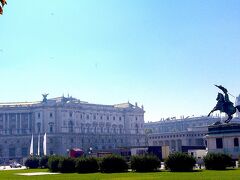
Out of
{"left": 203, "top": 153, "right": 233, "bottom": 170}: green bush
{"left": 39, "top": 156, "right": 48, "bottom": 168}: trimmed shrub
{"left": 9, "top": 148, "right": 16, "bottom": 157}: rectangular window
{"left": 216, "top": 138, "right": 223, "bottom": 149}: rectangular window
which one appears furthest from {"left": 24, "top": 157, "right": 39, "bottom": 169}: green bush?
{"left": 9, "top": 148, "right": 16, "bottom": 157}: rectangular window

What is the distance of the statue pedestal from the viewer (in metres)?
69.1

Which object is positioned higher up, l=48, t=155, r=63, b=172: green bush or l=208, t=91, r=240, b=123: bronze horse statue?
l=208, t=91, r=240, b=123: bronze horse statue

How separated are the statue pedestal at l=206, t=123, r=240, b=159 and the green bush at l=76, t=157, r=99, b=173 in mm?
23257

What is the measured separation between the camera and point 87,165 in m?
56.9

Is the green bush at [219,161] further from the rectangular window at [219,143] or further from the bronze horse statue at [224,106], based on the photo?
the bronze horse statue at [224,106]

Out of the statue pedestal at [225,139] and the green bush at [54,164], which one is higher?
the statue pedestal at [225,139]

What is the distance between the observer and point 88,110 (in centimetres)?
17562

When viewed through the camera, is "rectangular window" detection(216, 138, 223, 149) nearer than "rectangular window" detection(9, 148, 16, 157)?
Yes

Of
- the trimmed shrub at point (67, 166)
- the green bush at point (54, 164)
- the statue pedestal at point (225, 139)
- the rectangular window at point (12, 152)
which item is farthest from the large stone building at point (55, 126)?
the trimmed shrub at point (67, 166)

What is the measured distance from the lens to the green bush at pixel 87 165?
186 feet

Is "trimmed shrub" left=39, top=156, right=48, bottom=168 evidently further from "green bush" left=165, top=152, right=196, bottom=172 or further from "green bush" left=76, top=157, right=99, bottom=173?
"green bush" left=165, top=152, right=196, bottom=172

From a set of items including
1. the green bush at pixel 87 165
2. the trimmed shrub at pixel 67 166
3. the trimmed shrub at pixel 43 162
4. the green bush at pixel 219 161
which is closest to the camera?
the green bush at pixel 219 161

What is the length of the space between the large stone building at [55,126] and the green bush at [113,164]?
345 feet

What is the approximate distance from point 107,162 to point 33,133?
112332 millimetres
